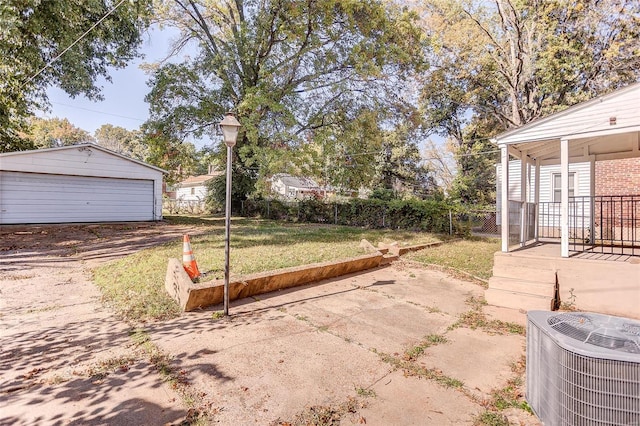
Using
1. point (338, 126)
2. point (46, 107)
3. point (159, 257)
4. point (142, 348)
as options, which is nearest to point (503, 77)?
point (338, 126)

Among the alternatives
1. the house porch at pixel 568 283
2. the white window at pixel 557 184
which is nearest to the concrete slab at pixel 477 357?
the house porch at pixel 568 283

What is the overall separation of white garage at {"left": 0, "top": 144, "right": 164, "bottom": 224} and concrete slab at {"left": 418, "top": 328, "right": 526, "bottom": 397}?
15010 millimetres

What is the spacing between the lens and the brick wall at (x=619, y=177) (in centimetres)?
1078

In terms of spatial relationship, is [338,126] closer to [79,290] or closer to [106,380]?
[79,290]

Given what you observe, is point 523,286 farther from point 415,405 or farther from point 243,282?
point 243,282

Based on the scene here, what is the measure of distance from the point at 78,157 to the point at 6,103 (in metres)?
2.95

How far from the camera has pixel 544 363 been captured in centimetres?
205

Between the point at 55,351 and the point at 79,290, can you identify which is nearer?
the point at 55,351

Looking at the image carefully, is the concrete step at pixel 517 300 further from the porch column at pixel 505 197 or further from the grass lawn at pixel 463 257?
the grass lawn at pixel 463 257

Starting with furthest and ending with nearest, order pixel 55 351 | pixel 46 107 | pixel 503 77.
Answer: pixel 503 77, pixel 46 107, pixel 55 351

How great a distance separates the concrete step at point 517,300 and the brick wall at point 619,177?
9.90 meters

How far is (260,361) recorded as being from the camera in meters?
2.98

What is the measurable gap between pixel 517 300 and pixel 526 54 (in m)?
16.5

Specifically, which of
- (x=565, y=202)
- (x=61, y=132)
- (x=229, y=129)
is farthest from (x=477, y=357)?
(x=61, y=132)
